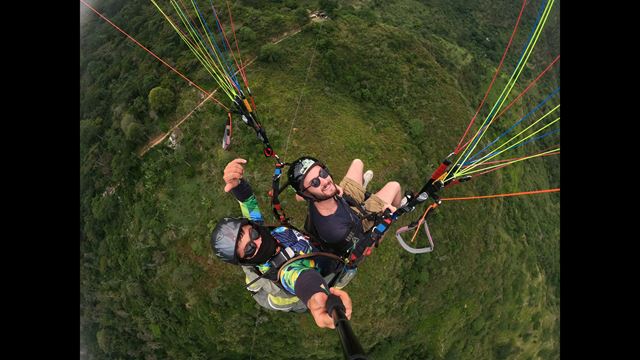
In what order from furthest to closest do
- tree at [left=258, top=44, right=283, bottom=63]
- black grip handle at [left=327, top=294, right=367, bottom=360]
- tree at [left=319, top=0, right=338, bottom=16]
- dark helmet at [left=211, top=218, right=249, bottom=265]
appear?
tree at [left=319, top=0, right=338, bottom=16] → tree at [left=258, top=44, right=283, bottom=63] → dark helmet at [left=211, top=218, right=249, bottom=265] → black grip handle at [left=327, top=294, right=367, bottom=360]

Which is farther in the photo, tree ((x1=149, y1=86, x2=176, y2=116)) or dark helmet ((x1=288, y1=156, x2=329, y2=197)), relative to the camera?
tree ((x1=149, y1=86, x2=176, y2=116))

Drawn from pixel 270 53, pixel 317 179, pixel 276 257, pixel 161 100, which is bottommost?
pixel 276 257

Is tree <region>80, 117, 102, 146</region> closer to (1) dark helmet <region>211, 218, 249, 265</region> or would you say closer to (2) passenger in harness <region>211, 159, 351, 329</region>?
(2) passenger in harness <region>211, 159, 351, 329</region>

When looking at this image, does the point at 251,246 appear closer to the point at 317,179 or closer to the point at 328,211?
the point at 317,179

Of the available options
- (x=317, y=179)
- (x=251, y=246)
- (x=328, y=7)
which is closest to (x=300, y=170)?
(x=317, y=179)

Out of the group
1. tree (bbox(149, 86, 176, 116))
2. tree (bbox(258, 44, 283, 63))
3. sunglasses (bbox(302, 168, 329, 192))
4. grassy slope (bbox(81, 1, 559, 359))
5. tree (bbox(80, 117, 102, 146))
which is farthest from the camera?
tree (bbox(80, 117, 102, 146))

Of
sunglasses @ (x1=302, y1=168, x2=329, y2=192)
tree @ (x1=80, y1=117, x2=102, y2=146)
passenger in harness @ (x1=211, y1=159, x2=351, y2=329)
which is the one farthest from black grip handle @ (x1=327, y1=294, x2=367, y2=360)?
tree @ (x1=80, y1=117, x2=102, y2=146)

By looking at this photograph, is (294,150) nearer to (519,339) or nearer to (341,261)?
(341,261)
